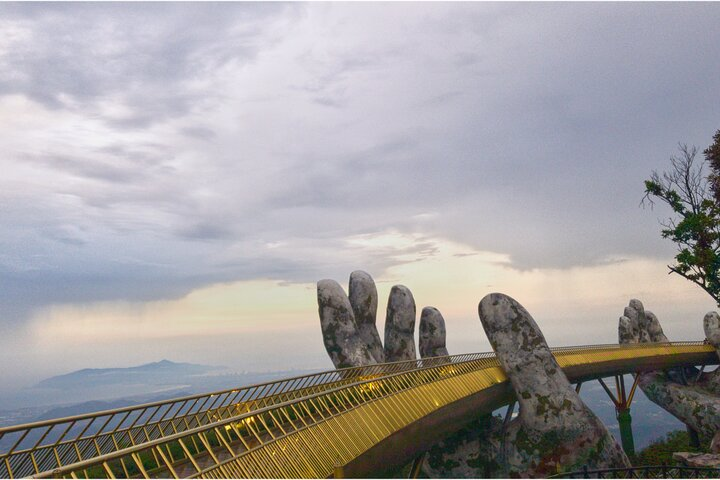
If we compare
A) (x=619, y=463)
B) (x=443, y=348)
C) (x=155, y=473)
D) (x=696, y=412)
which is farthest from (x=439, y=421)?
(x=696, y=412)

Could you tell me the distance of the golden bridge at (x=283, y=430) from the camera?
1030 cm

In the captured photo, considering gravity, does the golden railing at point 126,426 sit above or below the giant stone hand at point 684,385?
above

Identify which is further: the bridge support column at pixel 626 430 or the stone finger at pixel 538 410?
the bridge support column at pixel 626 430

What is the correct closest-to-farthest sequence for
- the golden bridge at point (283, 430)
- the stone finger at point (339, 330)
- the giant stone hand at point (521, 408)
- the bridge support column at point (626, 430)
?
the golden bridge at point (283, 430) → the giant stone hand at point (521, 408) → the stone finger at point (339, 330) → the bridge support column at point (626, 430)

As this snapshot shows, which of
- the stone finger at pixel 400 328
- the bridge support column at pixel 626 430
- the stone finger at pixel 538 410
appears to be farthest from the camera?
the bridge support column at pixel 626 430

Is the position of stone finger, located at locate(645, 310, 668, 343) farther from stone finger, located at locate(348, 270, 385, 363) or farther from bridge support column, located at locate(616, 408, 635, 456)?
stone finger, located at locate(348, 270, 385, 363)

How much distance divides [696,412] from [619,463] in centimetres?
1718

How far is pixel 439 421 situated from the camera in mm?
20234

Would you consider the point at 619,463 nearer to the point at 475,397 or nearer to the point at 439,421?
the point at 475,397

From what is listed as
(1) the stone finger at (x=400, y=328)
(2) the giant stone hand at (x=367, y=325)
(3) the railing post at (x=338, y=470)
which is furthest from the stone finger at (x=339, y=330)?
(3) the railing post at (x=338, y=470)

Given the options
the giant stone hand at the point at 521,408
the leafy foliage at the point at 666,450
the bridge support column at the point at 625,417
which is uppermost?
the giant stone hand at the point at 521,408

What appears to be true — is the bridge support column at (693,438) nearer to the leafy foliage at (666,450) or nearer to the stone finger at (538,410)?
the leafy foliage at (666,450)

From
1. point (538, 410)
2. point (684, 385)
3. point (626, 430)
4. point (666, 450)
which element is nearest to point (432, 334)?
point (538, 410)

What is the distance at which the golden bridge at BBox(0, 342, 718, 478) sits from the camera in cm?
1030
